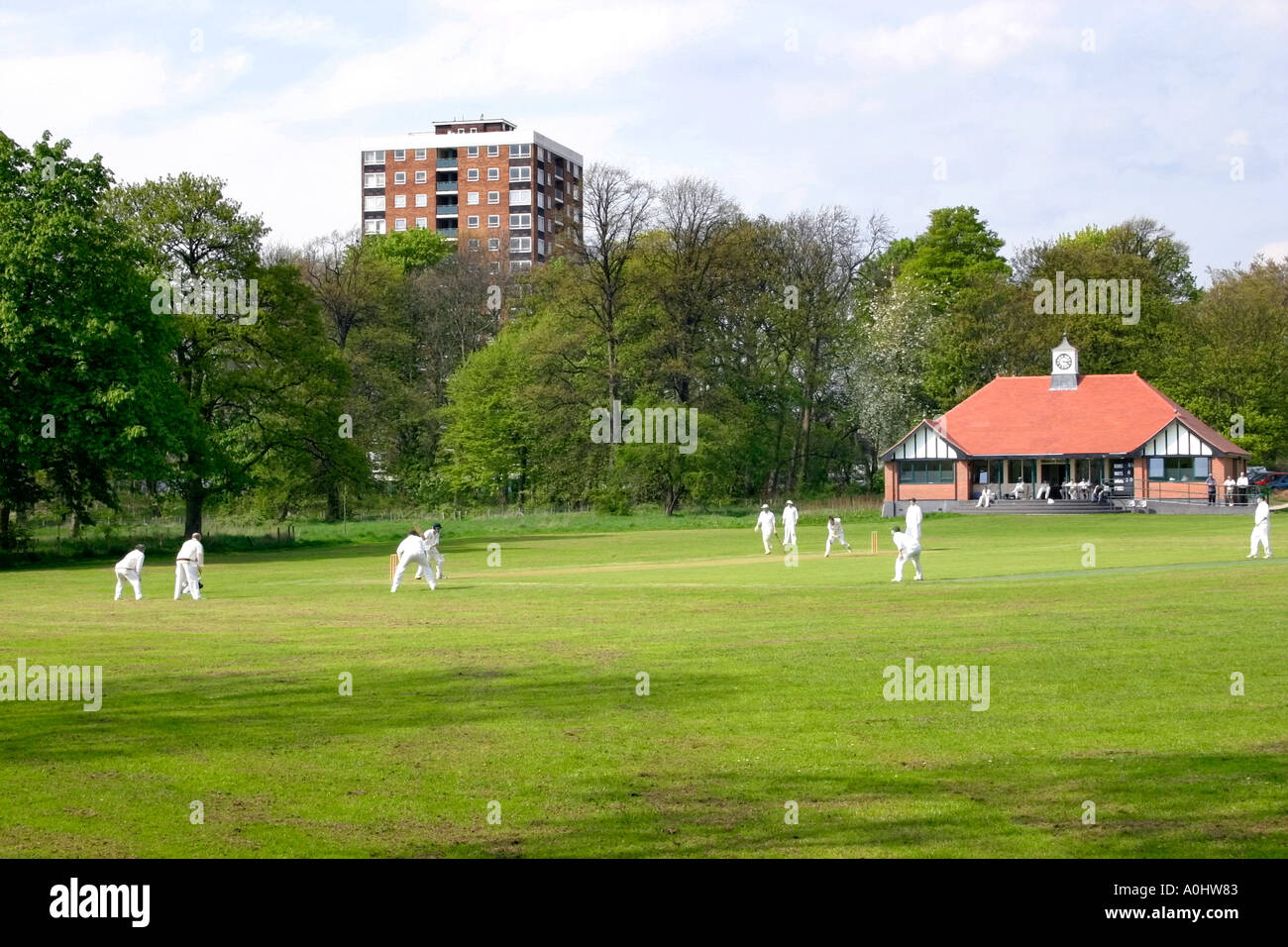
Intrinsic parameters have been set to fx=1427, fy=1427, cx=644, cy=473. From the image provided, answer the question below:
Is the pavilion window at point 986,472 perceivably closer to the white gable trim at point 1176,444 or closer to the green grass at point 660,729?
the white gable trim at point 1176,444

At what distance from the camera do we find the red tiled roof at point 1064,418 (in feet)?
271

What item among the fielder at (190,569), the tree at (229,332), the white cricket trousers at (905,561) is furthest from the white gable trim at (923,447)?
the fielder at (190,569)

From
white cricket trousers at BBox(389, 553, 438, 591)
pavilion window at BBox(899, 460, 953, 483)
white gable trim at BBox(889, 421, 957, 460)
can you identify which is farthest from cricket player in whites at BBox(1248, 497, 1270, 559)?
pavilion window at BBox(899, 460, 953, 483)

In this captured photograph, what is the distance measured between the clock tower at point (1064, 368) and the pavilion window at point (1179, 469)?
8.05m

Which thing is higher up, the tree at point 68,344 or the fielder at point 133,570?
the tree at point 68,344

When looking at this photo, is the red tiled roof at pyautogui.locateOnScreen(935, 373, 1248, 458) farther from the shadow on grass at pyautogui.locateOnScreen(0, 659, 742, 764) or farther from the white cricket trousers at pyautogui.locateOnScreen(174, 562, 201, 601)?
the shadow on grass at pyautogui.locateOnScreen(0, 659, 742, 764)

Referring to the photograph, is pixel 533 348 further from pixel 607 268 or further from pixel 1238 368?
pixel 1238 368

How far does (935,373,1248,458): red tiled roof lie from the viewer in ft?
271

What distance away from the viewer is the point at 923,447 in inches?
3381

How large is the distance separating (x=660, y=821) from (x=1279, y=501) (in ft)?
268

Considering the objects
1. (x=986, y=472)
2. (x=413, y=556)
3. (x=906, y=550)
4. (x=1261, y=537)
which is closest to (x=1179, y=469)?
(x=986, y=472)

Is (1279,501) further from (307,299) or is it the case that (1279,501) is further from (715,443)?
(307,299)

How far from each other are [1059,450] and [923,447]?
7.87 metres
